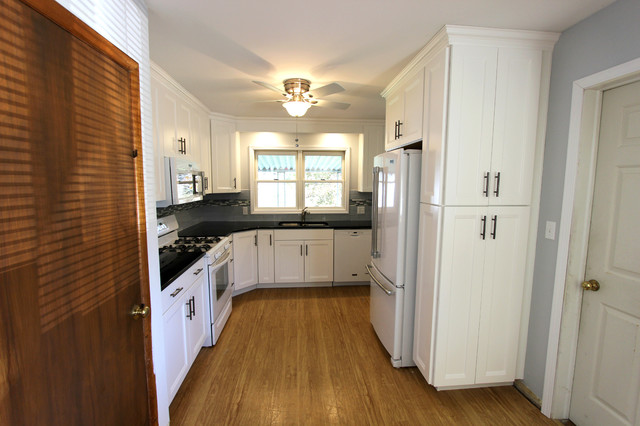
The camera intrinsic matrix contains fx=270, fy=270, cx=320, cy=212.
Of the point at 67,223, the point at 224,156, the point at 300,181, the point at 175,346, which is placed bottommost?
the point at 175,346

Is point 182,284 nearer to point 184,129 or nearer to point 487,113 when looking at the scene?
point 184,129

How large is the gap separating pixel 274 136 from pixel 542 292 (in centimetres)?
366

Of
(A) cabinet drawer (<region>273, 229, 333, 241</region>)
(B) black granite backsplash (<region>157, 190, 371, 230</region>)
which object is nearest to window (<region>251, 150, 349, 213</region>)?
(B) black granite backsplash (<region>157, 190, 371, 230</region>)

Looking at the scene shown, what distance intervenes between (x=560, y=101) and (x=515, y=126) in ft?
0.88

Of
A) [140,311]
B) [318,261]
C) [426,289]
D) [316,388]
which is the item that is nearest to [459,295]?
[426,289]

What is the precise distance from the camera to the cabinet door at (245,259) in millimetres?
3541

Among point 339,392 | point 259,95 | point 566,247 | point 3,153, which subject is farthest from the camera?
point 259,95

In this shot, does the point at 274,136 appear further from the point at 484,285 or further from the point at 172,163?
the point at 484,285

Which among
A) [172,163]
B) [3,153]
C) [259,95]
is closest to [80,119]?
[3,153]

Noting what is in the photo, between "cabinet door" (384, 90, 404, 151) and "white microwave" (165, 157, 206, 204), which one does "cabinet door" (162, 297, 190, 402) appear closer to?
"white microwave" (165, 157, 206, 204)

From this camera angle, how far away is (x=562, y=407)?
1735 mm

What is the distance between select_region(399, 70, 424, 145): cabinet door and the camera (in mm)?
2004

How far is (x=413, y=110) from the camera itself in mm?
2121

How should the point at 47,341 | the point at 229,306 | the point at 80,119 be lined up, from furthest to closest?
1. the point at 229,306
2. the point at 80,119
3. the point at 47,341
